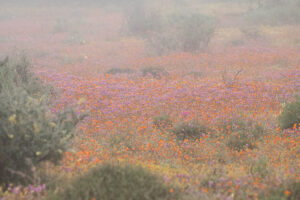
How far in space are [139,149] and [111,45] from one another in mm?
14926

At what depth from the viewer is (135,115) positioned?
7668mm

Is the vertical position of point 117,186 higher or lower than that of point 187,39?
lower

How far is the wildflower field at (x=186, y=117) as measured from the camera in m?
4.15

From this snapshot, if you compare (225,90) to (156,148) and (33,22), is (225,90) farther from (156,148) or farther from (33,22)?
(33,22)

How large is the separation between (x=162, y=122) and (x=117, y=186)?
3363mm

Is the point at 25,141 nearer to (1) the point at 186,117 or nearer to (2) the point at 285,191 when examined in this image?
(2) the point at 285,191

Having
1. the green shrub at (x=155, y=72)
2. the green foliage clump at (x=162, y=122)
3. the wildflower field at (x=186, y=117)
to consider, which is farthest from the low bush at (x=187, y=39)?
the green foliage clump at (x=162, y=122)

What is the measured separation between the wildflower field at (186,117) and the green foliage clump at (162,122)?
26 millimetres

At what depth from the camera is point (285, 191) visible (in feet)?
12.0

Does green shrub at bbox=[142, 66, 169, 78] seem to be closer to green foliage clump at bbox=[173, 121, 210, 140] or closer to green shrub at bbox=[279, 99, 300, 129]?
green foliage clump at bbox=[173, 121, 210, 140]

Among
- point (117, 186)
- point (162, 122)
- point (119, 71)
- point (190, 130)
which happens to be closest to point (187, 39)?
point (119, 71)

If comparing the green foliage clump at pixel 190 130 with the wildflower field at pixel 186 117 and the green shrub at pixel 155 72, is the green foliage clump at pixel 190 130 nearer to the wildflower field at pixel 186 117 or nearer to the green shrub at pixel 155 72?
the wildflower field at pixel 186 117

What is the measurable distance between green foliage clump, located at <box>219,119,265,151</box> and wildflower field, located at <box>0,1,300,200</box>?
2cm

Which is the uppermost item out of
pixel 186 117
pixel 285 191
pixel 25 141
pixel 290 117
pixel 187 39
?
pixel 25 141
